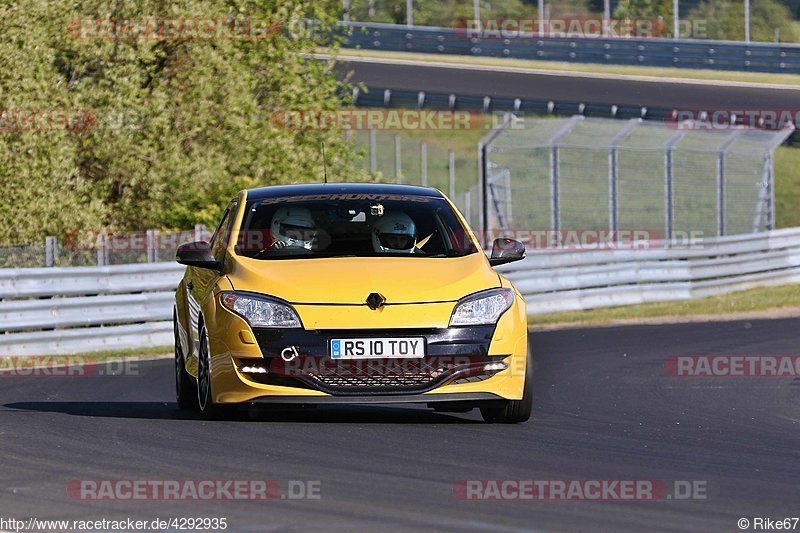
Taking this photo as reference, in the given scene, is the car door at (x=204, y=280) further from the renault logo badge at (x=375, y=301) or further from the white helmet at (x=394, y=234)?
the renault logo badge at (x=375, y=301)

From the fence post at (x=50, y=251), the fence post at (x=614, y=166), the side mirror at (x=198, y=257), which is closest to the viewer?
the side mirror at (x=198, y=257)

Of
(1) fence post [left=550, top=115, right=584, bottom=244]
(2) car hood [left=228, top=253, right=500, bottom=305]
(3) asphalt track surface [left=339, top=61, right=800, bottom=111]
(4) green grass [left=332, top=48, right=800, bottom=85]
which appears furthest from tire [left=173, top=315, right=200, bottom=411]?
(4) green grass [left=332, top=48, right=800, bottom=85]

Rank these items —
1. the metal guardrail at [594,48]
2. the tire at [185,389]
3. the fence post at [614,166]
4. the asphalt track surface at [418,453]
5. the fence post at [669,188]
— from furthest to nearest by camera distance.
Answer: the metal guardrail at [594,48]
the fence post at [669,188]
the fence post at [614,166]
the tire at [185,389]
the asphalt track surface at [418,453]

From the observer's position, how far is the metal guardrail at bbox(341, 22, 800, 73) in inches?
1527

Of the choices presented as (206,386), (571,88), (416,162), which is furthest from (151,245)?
(571,88)

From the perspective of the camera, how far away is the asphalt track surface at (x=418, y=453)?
6344 millimetres

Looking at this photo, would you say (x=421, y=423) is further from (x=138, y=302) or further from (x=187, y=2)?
(x=187, y=2)

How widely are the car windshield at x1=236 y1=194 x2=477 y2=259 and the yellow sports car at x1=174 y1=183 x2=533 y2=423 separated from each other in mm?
12

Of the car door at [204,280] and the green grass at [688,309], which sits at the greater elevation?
the car door at [204,280]

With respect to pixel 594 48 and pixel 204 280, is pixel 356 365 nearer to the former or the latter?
pixel 204 280

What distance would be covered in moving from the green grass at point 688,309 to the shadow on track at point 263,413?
11.2 metres

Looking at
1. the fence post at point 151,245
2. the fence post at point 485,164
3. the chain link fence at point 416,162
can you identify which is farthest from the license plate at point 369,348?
the chain link fence at point 416,162

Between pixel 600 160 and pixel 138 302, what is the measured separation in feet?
78.2

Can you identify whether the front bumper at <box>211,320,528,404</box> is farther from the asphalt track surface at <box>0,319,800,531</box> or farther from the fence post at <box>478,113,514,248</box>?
the fence post at <box>478,113,514,248</box>
